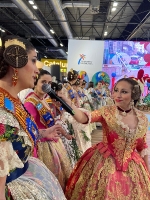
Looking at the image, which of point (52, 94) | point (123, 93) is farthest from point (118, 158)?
point (52, 94)

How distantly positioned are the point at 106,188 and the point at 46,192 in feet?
2.28

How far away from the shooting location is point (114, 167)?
1765 mm

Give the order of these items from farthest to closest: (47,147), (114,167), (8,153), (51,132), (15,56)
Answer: (47,147)
(114,167)
(51,132)
(15,56)
(8,153)

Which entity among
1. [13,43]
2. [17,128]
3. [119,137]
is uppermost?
[13,43]

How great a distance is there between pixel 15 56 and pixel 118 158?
3.78 feet

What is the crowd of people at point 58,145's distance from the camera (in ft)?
3.33

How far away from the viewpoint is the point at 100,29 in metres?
12.7

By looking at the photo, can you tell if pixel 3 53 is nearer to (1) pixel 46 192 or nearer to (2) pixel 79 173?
(1) pixel 46 192

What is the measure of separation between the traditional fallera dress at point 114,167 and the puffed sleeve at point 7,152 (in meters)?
0.95

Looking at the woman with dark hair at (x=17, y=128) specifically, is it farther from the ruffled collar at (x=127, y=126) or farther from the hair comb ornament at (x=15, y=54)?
the ruffled collar at (x=127, y=126)

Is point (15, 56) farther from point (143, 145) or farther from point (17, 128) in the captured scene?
point (143, 145)

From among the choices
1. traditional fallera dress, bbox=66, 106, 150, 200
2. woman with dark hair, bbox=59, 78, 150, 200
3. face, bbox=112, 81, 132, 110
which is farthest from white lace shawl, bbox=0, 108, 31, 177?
face, bbox=112, 81, 132, 110

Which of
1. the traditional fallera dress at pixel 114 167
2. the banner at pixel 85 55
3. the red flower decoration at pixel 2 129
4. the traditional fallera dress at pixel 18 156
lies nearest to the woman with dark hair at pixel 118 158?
the traditional fallera dress at pixel 114 167

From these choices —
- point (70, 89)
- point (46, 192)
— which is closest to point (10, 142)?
point (46, 192)
